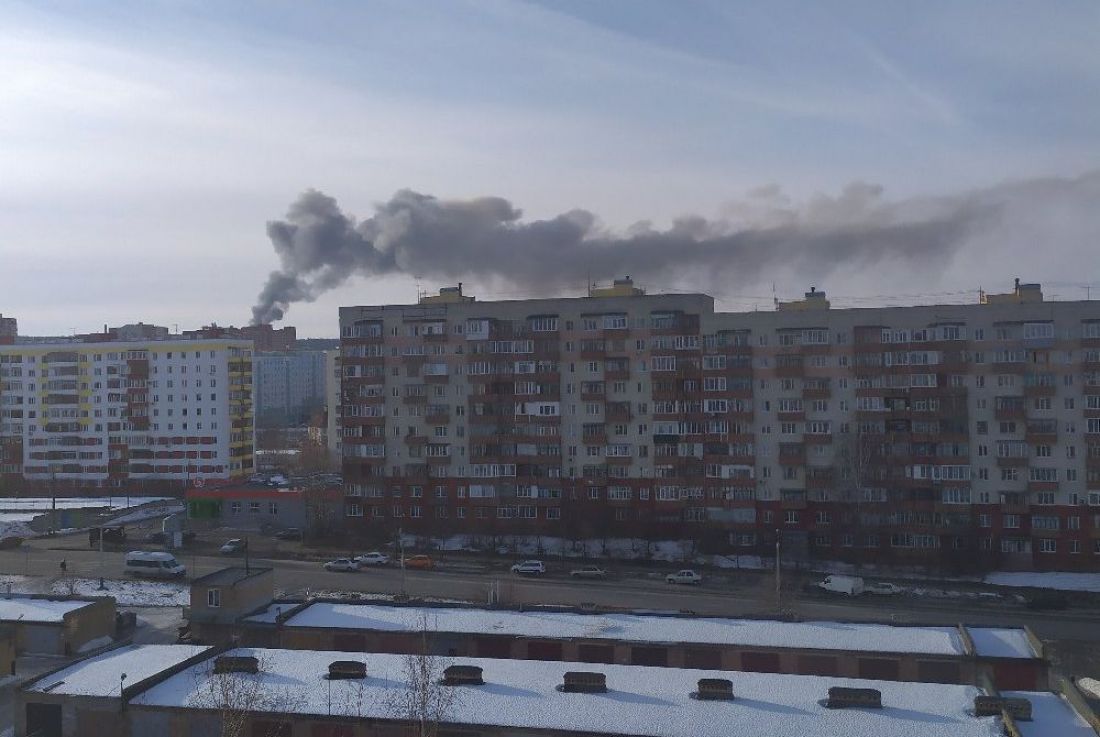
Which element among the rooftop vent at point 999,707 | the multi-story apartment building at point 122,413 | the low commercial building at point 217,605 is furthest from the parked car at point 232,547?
the rooftop vent at point 999,707

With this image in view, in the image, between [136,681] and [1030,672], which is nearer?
[136,681]

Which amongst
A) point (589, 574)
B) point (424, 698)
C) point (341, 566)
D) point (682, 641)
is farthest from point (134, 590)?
point (424, 698)

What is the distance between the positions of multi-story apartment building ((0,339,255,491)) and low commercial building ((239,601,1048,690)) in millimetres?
42921

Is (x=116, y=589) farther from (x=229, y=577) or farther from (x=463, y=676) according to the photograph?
(x=463, y=676)

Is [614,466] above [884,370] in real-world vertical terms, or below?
below

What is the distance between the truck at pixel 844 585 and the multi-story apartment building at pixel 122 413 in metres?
42.8

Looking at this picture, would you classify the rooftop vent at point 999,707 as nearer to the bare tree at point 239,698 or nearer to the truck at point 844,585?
the bare tree at point 239,698

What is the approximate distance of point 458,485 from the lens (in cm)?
4666

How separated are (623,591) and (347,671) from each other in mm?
18555

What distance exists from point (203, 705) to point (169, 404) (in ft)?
169

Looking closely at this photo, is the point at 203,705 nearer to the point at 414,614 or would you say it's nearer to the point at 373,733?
the point at 373,733

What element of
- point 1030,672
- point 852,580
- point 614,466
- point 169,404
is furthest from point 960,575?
point 169,404

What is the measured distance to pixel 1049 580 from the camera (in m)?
38.5

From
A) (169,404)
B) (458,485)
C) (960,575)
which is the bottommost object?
→ (960,575)
